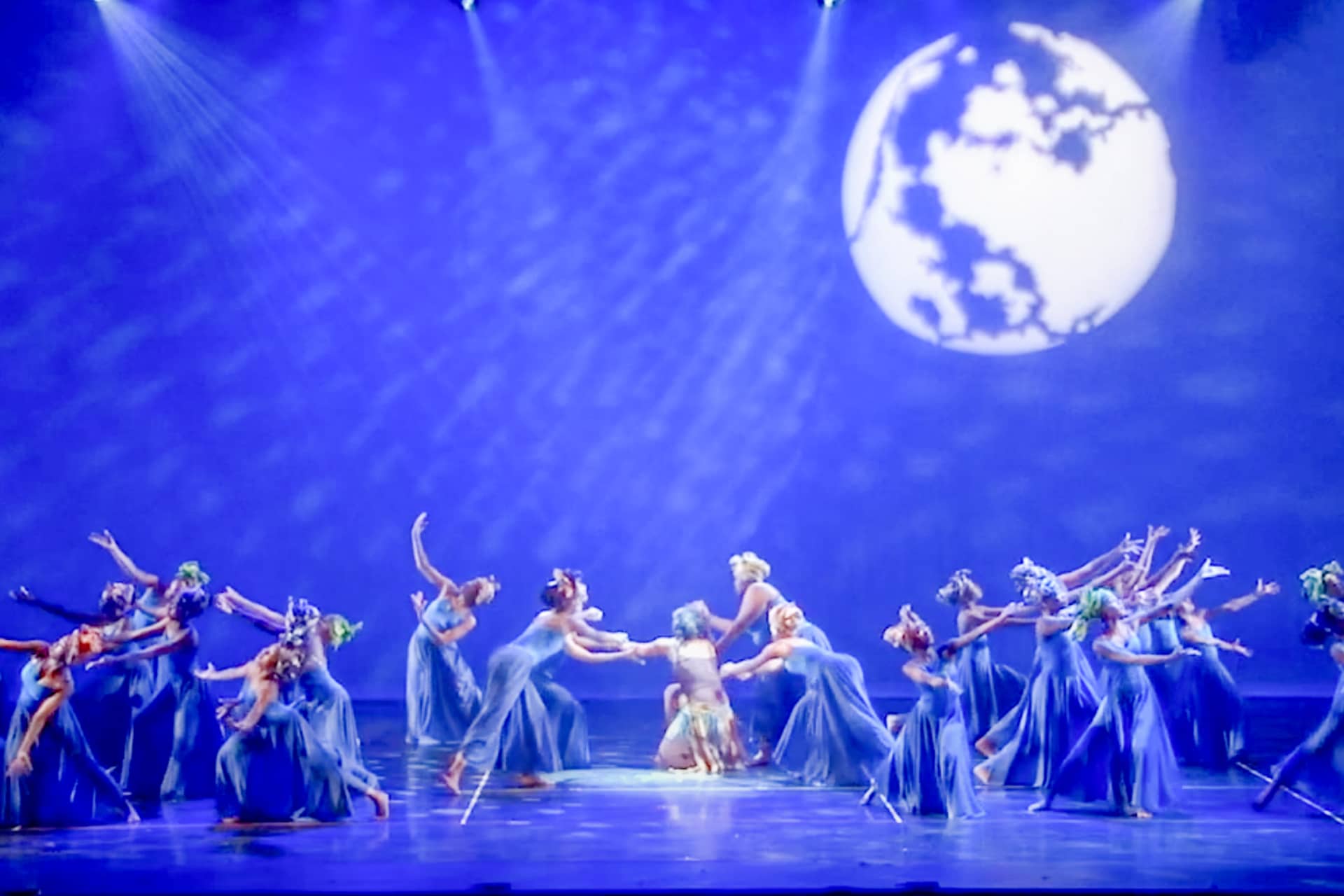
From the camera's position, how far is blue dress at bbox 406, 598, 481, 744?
916 centimetres

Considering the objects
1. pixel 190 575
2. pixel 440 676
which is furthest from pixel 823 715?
pixel 190 575

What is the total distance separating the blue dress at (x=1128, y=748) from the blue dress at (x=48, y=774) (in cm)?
471

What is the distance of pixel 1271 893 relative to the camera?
541cm

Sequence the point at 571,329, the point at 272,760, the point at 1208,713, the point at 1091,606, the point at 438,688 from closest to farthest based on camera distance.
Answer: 1. the point at 272,760
2. the point at 1091,606
3. the point at 1208,713
4. the point at 438,688
5. the point at 571,329

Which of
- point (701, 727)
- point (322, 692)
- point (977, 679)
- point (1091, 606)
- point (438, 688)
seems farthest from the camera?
point (438, 688)

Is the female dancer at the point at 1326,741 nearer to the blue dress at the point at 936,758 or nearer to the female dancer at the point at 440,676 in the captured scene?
the blue dress at the point at 936,758

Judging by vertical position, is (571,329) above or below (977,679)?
above

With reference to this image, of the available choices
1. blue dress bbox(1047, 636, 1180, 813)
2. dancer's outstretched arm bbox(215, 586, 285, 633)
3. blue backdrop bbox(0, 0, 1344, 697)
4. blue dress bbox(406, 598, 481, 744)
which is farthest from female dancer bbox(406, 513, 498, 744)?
blue dress bbox(1047, 636, 1180, 813)

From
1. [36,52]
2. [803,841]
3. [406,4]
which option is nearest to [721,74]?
[406,4]

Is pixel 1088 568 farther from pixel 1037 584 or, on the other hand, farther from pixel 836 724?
pixel 836 724

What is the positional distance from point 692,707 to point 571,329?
3.38 m

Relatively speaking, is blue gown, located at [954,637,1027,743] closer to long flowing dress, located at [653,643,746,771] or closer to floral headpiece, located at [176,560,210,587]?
long flowing dress, located at [653,643,746,771]

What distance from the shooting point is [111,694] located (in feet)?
25.3

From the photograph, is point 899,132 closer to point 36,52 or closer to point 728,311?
point 728,311
